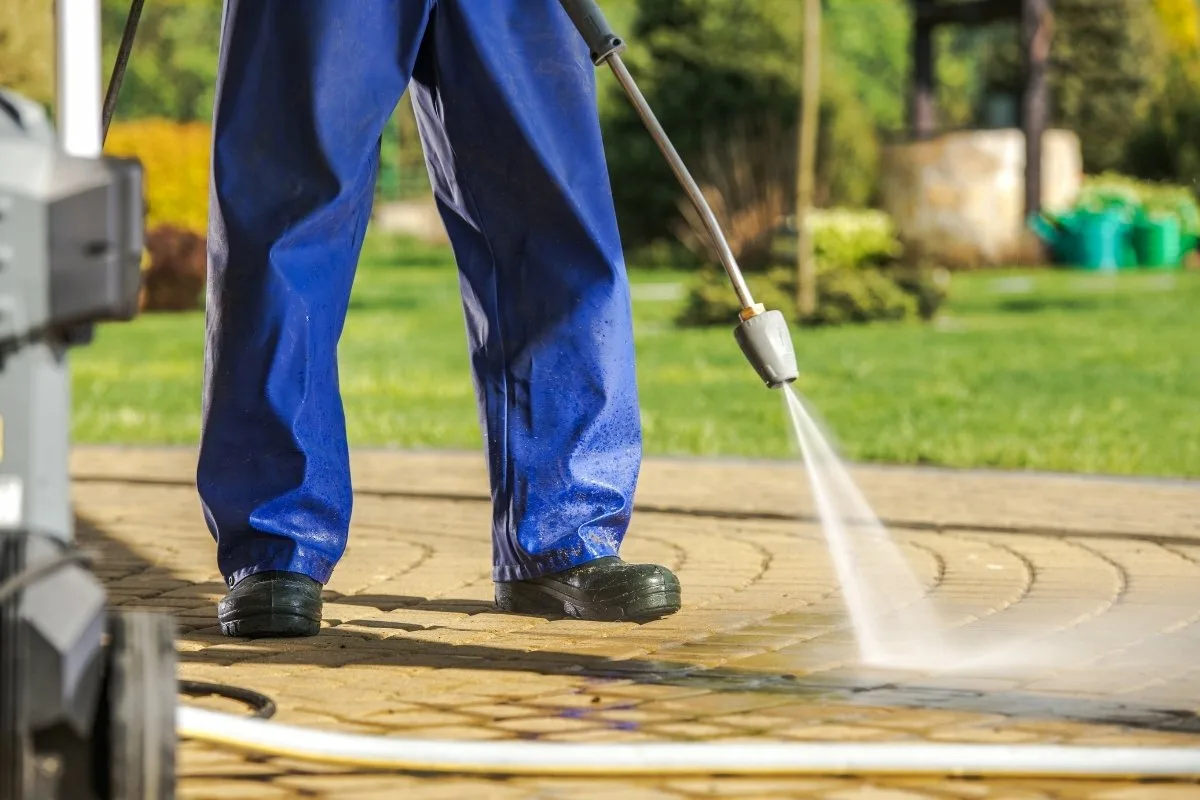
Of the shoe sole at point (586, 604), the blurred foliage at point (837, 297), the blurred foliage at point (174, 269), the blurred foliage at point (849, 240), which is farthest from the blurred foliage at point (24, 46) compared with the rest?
the shoe sole at point (586, 604)

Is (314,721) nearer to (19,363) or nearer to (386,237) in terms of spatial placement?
(19,363)

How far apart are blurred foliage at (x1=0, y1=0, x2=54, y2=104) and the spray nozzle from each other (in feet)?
33.9

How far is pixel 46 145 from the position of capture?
6.37ft

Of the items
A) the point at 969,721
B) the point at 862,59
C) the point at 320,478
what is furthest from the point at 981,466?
the point at 862,59

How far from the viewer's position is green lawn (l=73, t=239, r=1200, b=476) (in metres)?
6.91

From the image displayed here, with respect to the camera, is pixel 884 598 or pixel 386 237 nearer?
pixel 884 598

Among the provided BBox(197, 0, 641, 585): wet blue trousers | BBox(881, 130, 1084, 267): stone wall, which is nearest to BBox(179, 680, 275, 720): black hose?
BBox(197, 0, 641, 585): wet blue trousers

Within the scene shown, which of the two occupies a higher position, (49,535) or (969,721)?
(49,535)

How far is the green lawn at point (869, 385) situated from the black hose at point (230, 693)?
3774 mm

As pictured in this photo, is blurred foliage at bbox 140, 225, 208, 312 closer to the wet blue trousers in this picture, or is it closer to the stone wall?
the stone wall

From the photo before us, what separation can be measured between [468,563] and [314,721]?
1.63 m

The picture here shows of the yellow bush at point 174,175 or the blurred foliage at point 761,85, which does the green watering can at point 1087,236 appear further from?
the yellow bush at point 174,175

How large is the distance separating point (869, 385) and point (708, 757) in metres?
6.82

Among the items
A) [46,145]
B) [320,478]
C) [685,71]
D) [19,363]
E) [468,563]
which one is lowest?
[468,563]
